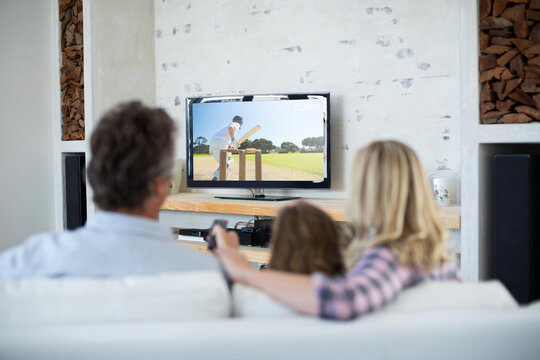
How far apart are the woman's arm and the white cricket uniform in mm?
2999

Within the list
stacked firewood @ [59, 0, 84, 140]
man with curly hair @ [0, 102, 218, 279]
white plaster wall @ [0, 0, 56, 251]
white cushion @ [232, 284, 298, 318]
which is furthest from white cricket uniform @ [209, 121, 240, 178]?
white cushion @ [232, 284, 298, 318]

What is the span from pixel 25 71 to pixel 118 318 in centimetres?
386

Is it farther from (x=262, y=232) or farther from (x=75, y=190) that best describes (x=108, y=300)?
(x=75, y=190)

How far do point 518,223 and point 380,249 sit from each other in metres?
1.56

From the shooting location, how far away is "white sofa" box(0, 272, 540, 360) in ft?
3.36

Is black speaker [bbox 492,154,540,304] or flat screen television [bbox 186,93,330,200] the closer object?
black speaker [bbox 492,154,540,304]

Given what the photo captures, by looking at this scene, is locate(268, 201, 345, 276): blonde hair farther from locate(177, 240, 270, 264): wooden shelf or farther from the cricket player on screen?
the cricket player on screen

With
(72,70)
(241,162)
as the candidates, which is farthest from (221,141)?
(72,70)

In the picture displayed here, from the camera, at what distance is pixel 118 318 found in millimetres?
1092

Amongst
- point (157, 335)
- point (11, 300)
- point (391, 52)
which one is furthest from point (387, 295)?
point (391, 52)

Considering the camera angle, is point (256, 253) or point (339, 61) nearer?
A: point (256, 253)

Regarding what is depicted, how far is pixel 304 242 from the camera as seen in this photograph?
1.30 m

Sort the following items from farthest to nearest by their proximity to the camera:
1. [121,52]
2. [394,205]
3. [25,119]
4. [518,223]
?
[121,52]
[25,119]
[518,223]
[394,205]

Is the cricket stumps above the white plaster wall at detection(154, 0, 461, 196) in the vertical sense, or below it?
below
